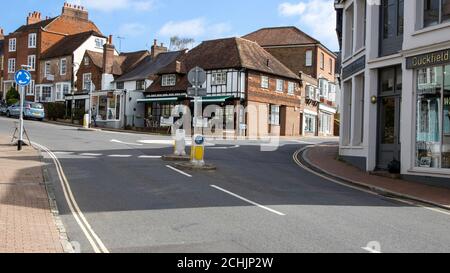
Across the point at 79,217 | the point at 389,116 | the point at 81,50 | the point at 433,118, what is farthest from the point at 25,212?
the point at 81,50

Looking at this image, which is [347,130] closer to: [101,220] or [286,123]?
[101,220]

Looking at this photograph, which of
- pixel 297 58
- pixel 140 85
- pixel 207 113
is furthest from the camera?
pixel 297 58

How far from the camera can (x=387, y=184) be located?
15.8m

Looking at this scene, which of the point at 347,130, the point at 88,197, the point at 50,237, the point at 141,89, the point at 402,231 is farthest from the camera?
the point at 141,89

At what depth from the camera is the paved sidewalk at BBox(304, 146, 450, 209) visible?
13497 mm

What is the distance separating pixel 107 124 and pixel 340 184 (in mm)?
36702

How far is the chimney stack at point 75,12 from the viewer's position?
67000 mm

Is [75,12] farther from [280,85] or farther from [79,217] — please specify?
[79,217]

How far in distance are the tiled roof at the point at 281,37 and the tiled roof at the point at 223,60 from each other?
7.83 meters

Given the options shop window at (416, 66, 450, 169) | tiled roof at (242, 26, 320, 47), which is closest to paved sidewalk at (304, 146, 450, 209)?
shop window at (416, 66, 450, 169)

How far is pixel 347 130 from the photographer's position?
23328 millimetres

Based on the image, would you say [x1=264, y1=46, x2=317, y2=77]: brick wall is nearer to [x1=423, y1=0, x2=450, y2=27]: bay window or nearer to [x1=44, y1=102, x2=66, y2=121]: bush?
[x1=44, y1=102, x2=66, y2=121]: bush

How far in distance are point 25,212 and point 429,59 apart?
1204cm
